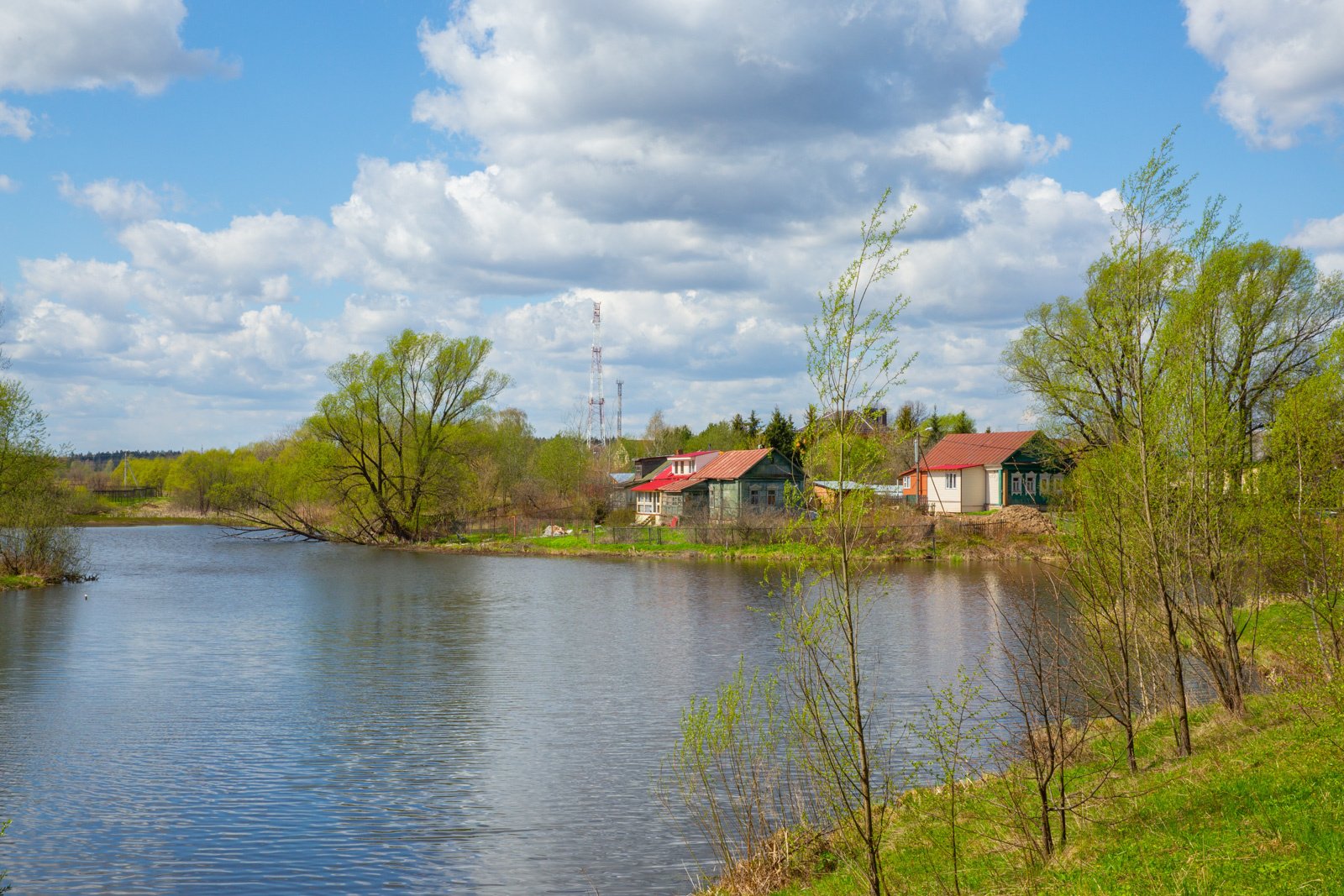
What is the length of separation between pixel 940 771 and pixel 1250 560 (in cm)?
859

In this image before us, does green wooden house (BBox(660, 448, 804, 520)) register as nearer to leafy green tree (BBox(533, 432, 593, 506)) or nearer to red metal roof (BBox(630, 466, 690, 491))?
red metal roof (BBox(630, 466, 690, 491))

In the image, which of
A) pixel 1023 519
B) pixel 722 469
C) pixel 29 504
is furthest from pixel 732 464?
pixel 29 504

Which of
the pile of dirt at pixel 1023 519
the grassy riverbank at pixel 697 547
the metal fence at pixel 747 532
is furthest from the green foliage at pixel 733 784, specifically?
the pile of dirt at pixel 1023 519

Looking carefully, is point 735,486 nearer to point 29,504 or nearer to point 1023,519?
point 1023,519

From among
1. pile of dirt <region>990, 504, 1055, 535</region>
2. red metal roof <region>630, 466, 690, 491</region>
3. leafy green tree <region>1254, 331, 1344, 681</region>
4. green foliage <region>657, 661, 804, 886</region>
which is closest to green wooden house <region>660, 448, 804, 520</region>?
red metal roof <region>630, 466, 690, 491</region>

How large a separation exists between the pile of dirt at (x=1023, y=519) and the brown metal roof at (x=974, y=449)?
6761mm

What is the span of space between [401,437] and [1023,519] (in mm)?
42472

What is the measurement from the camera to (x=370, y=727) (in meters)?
19.7

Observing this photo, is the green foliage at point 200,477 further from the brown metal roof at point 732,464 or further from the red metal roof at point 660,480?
the brown metal roof at point 732,464

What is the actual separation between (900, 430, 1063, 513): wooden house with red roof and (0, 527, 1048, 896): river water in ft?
84.5

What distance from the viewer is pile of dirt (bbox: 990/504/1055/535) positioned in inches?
2194

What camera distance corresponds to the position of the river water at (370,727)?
41.7 feet

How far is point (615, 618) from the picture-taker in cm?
3544

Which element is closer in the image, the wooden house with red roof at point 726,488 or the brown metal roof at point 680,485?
the wooden house with red roof at point 726,488
